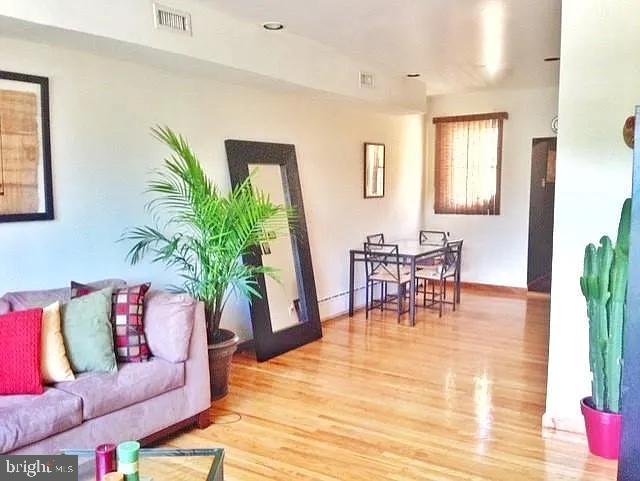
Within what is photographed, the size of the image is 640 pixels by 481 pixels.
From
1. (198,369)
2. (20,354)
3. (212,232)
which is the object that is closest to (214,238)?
(212,232)

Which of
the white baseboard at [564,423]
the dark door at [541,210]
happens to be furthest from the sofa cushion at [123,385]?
the dark door at [541,210]

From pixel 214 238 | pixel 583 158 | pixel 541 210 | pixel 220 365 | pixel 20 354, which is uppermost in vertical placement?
pixel 583 158

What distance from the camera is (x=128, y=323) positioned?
10.0 ft

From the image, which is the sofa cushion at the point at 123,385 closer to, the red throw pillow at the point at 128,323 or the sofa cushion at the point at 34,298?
the red throw pillow at the point at 128,323

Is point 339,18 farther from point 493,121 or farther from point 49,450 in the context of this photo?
point 493,121

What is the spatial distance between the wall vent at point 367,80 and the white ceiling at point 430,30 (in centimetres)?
14

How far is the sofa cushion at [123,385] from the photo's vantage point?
267cm

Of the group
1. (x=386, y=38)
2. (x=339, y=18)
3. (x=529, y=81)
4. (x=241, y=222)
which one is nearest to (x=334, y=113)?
(x=386, y=38)

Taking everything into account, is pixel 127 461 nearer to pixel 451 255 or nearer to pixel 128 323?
pixel 128 323

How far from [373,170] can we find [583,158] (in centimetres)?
346

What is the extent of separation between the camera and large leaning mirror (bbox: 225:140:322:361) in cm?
459

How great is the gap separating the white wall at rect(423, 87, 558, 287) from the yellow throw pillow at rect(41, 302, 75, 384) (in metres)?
5.58

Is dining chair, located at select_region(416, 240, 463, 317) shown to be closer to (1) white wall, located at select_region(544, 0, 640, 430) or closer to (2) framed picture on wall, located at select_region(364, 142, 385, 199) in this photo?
(2) framed picture on wall, located at select_region(364, 142, 385, 199)

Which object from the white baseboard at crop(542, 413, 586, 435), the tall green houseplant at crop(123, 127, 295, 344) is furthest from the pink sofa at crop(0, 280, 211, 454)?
the white baseboard at crop(542, 413, 586, 435)
